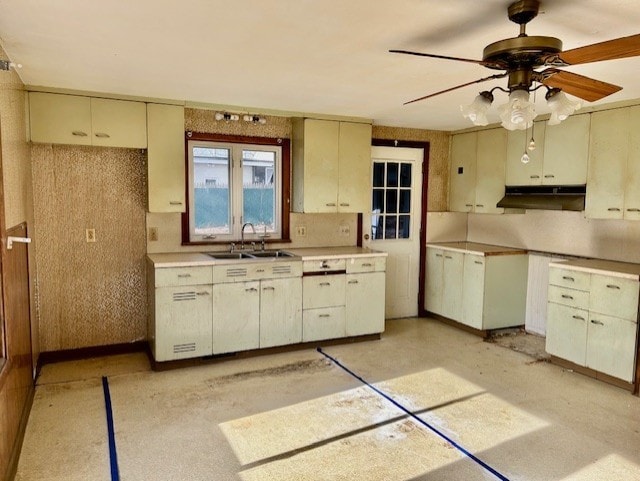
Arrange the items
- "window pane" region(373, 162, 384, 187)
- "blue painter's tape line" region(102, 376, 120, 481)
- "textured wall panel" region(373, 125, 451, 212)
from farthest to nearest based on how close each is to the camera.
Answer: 1. "textured wall panel" region(373, 125, 451, 212)
2. "window pane" region(373, 162, 384, 187)
3. "blue painter's tape line" region(102, 376, 120, 481)

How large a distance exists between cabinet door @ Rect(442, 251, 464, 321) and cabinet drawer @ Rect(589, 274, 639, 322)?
1.55 m

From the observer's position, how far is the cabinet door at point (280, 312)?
171 inches

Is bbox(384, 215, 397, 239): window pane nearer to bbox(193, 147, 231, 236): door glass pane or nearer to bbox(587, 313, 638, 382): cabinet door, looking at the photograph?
bbox(193, 147, 231, 236): door glass pane

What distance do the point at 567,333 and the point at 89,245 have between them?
441 cm

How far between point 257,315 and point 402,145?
278 cm

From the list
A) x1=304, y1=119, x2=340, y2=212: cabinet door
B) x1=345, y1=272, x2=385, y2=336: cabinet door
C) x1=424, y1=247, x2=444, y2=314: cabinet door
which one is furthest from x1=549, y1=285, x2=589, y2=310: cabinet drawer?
x1=304, y1=119, x2=340, y2=212: cabinet door

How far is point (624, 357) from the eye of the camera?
3.65m

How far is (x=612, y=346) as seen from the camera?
12.3 feet

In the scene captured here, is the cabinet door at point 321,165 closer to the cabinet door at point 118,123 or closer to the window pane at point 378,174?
the window pane at point 378,174

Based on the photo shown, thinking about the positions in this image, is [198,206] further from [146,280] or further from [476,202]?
[476,202]

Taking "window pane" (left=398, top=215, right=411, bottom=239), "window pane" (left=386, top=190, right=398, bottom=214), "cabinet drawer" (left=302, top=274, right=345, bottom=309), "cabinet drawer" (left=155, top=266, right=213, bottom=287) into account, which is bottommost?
"cabinet drawer" (left=302, top=274, right=345, bottom=309)

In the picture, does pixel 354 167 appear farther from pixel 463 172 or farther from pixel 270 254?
pixel 463 172

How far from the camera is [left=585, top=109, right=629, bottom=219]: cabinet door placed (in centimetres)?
399

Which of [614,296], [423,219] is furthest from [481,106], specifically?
[423,219]
